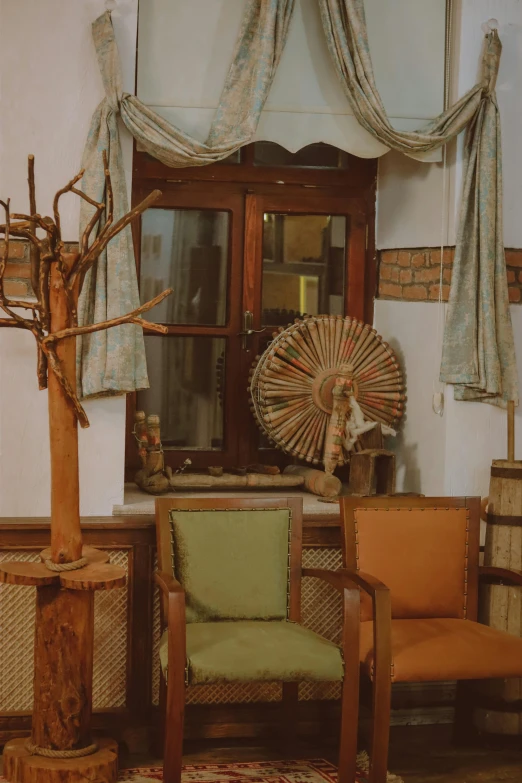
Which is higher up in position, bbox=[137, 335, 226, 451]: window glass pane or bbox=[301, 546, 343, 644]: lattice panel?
bbox=[137, 335, 226, 451]: window glass pane

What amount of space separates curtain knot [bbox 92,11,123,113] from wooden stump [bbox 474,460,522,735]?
1.96 metres

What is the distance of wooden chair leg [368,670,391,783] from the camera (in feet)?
10.5

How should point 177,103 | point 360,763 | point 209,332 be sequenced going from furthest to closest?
point 209,332 < point 177,103 < point 360,763

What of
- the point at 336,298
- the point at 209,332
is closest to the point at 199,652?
the point at 209,332

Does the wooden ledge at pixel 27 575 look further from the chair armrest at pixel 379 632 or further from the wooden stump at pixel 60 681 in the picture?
the chair armrest at pixel 379 632

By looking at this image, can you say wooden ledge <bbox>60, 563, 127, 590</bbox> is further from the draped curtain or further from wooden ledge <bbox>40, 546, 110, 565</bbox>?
the draped curtain

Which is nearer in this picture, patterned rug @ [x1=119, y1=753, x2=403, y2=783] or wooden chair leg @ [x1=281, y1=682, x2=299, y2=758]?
patterned rug @ [x1=119, y1=753, x2=403, y2=783]

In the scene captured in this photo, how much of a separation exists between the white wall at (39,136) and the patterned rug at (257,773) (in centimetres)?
102

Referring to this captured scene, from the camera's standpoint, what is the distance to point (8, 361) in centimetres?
377

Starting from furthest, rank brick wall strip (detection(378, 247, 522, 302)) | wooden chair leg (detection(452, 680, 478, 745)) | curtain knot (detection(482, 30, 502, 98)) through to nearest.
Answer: brick wall strip (detection(378, 247, 522, 302)) < curtain knot (detection(482, 30, 502, 98)) < wooden chair leg (detection(452, 680, 478, 745))

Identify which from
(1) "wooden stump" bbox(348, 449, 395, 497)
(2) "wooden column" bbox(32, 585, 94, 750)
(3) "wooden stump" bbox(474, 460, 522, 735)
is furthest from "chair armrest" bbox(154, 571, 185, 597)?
(3) "wooden stump" bbox(474, 460, 522, 735)

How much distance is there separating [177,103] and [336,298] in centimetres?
118

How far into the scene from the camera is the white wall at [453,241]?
4062mm

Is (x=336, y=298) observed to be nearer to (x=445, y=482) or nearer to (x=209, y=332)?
(x=209, y=332)
